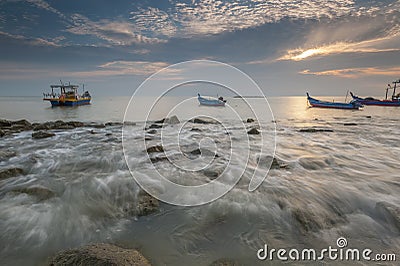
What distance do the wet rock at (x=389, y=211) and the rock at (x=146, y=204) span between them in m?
4.72

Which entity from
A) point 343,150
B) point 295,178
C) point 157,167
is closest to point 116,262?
point 157,167

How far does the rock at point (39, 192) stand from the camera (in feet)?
16.3

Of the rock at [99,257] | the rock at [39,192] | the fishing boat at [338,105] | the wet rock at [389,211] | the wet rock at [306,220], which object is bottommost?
the wet rock at [306,220]

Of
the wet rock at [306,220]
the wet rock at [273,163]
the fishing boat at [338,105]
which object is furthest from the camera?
the fishing boat at [338,105]

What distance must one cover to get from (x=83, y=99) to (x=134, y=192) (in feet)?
247

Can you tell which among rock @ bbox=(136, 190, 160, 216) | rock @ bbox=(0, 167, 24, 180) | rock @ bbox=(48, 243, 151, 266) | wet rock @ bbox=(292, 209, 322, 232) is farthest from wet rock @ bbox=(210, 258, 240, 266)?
rock @ bbox=(0, 167, 24, 180)

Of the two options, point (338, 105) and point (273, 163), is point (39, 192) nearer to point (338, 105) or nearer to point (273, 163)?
point (273, 163)

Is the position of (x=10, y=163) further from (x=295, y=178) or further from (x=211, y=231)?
(x=295, y=178)

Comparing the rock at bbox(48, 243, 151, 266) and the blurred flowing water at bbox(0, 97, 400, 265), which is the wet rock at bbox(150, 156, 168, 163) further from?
the rock at bbox(48, 243, 151, 266)

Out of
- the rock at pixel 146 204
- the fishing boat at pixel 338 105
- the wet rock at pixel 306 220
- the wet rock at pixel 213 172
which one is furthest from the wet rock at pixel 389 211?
the fishing boat at pixel 338 105

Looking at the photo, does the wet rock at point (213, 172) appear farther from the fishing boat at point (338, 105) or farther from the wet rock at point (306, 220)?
the fishing boat at point (338, 105)

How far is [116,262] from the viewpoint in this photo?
2.43 meters

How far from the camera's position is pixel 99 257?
2496 millimetres

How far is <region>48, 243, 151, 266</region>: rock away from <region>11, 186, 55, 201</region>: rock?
293 centimetres
